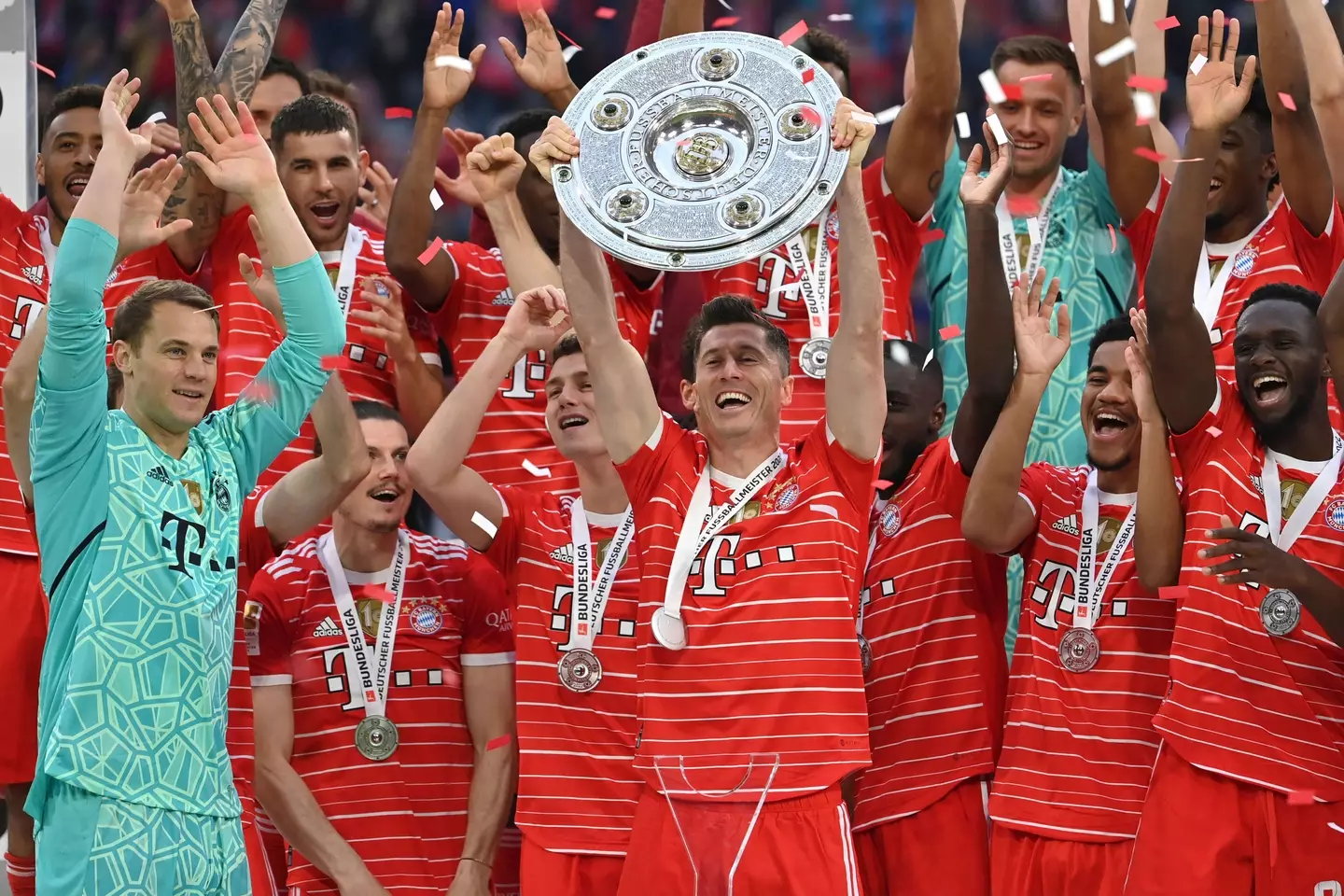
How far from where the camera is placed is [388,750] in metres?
4.74

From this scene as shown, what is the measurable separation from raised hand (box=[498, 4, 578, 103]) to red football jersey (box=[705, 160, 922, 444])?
73cm

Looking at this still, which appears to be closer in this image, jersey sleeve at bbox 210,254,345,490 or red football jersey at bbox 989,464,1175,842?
jersey sleeve at bbox 210,254,345,490

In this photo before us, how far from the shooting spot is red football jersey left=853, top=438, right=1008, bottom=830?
4402mm

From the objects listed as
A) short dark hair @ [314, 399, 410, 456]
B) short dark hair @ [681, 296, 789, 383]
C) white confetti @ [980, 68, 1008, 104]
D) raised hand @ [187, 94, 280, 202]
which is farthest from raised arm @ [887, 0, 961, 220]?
raised hand @ [187, 94, 280, 202]

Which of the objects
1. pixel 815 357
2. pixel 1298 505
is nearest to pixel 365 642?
pixel 815 357

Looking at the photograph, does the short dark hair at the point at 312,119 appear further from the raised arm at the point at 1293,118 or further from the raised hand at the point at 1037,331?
the raised arm at the point at 1293,118

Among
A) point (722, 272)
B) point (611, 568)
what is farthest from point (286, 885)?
point (722, 272)

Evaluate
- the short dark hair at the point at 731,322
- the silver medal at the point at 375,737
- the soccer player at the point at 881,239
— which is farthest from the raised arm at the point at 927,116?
the silver medal at the point at 375,737

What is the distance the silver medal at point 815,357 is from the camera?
4.94m

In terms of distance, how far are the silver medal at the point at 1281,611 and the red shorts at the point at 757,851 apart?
1105 mm

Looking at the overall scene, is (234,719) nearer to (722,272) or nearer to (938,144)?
(722,272)

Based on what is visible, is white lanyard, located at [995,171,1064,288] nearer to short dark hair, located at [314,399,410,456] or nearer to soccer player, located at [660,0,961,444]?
soccer player, located at [660,0,961,444]

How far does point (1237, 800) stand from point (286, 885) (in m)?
2.52

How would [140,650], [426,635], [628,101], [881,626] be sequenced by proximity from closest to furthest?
[140,650]
[628,101]
[881,626]
[426,635]
